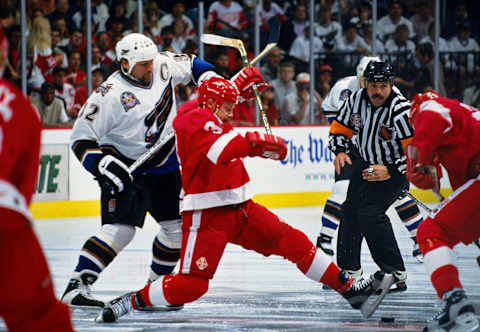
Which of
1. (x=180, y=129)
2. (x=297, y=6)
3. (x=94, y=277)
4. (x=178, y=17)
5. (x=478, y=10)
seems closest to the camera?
(x=180, y=129)

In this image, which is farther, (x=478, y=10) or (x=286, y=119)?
(x=478, y=10)

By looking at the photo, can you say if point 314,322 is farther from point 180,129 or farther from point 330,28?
point 330,28

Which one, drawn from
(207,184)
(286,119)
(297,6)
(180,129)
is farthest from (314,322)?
(297,6)

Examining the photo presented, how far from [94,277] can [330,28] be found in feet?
22.5

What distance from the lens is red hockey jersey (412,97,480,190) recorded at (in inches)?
139

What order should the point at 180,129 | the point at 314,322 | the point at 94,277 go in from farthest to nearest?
the point at 94,277
the point at 314,322
the point at 180,129

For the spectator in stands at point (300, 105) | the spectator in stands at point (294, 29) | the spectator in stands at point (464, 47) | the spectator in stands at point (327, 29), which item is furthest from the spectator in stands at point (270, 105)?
the spectator in stands at point (464, 47)

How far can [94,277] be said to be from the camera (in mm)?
4547

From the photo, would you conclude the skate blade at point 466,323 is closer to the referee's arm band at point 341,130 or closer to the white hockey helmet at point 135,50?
the referee's arm band at point 341,130

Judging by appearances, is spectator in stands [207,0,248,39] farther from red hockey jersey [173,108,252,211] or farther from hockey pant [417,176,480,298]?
hockey pant [417,176,480,298]

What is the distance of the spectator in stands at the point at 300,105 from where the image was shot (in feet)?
33.6

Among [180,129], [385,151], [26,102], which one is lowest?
[385,151]

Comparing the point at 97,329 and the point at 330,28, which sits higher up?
the point at 330,28

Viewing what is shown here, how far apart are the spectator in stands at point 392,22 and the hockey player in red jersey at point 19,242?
9075 mm
